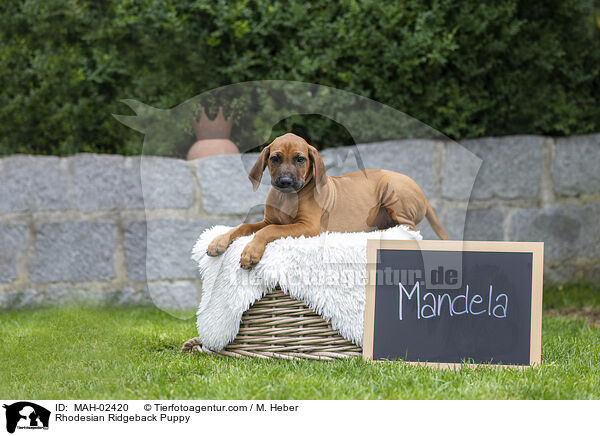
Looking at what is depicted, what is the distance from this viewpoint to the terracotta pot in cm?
176

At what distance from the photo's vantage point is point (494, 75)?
3.34 m

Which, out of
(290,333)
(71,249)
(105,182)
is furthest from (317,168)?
(71,249)

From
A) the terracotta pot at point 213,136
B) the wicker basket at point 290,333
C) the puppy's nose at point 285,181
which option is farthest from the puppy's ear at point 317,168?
the wicker basket at point 290,333

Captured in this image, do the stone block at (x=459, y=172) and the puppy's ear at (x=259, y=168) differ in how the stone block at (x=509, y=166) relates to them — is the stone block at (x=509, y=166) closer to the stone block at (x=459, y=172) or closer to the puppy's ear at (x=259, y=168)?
the stone block at (x=459, y=172)

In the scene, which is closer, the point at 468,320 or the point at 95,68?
the point at 468,320

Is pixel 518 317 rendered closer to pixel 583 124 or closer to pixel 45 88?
pixel 583 124

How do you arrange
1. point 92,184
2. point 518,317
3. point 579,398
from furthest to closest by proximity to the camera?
1. point 92,184
2. point 518,317
3. point 579,398

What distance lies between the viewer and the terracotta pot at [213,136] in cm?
176

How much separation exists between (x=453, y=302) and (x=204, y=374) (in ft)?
2.55

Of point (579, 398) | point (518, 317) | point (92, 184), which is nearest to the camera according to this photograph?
point (579, 398)

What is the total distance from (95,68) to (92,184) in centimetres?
75

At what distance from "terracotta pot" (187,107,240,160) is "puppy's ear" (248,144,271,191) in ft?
0.30

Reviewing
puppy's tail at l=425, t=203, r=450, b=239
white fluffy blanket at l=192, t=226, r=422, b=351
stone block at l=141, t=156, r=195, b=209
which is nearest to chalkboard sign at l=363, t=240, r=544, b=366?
white fluffy blanket at l=192, t=226, r=422, b=351

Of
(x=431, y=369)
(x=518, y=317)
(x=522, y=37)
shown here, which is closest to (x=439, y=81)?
(x=522, y=37)
